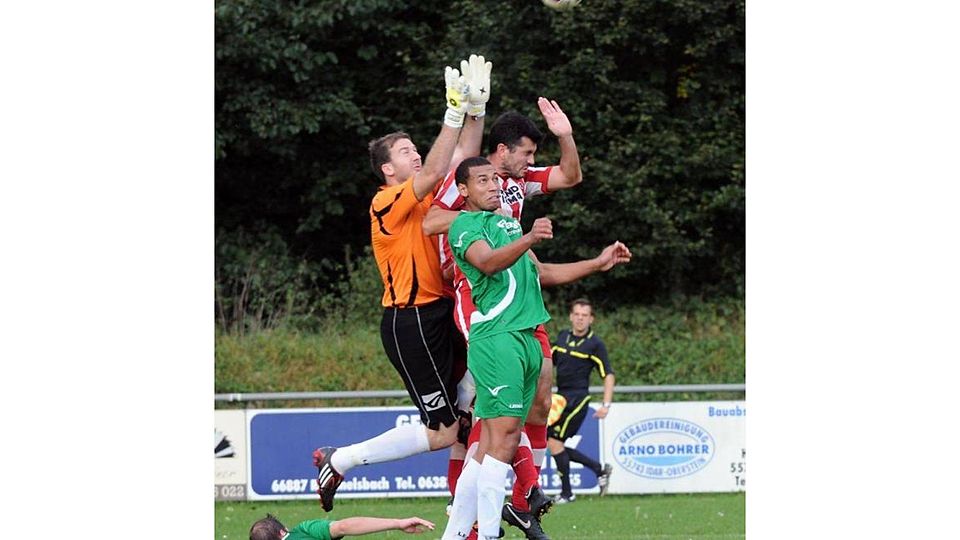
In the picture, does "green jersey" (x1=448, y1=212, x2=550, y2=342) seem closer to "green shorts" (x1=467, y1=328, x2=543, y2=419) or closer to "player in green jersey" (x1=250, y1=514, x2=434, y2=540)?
"green shorts" (x1=467, y1=328, x2=543, y2=419)

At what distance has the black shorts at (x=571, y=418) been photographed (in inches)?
660

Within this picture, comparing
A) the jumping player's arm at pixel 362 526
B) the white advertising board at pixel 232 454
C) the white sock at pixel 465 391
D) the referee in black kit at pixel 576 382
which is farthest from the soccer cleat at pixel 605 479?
the jumping player's arm at pixel 362 526

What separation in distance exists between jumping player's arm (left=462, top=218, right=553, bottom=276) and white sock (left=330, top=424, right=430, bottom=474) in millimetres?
1567

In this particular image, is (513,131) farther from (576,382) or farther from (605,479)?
(605,479)

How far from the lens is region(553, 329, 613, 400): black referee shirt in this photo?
663 inches

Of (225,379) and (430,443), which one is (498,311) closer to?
(430,443)

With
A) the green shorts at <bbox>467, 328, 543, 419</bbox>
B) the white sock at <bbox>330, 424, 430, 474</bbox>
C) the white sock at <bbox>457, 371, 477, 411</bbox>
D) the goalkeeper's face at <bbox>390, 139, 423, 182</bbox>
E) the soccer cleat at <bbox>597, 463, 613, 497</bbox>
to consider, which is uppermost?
the goalkeeper's face at <bbox>390, 139, 423, 182</bbox>

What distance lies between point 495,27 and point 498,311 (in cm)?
1862

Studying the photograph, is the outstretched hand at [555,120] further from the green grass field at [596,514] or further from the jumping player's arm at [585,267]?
the green grass field at [596,514]

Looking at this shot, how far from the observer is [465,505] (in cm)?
800

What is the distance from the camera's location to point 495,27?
2597cm

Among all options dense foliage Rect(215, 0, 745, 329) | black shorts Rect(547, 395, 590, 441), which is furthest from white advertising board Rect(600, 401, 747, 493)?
dense foliage Rect(215, 0, 745, 329)

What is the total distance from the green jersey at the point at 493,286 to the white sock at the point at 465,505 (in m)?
0.73

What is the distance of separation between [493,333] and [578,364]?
9120 millimetres
